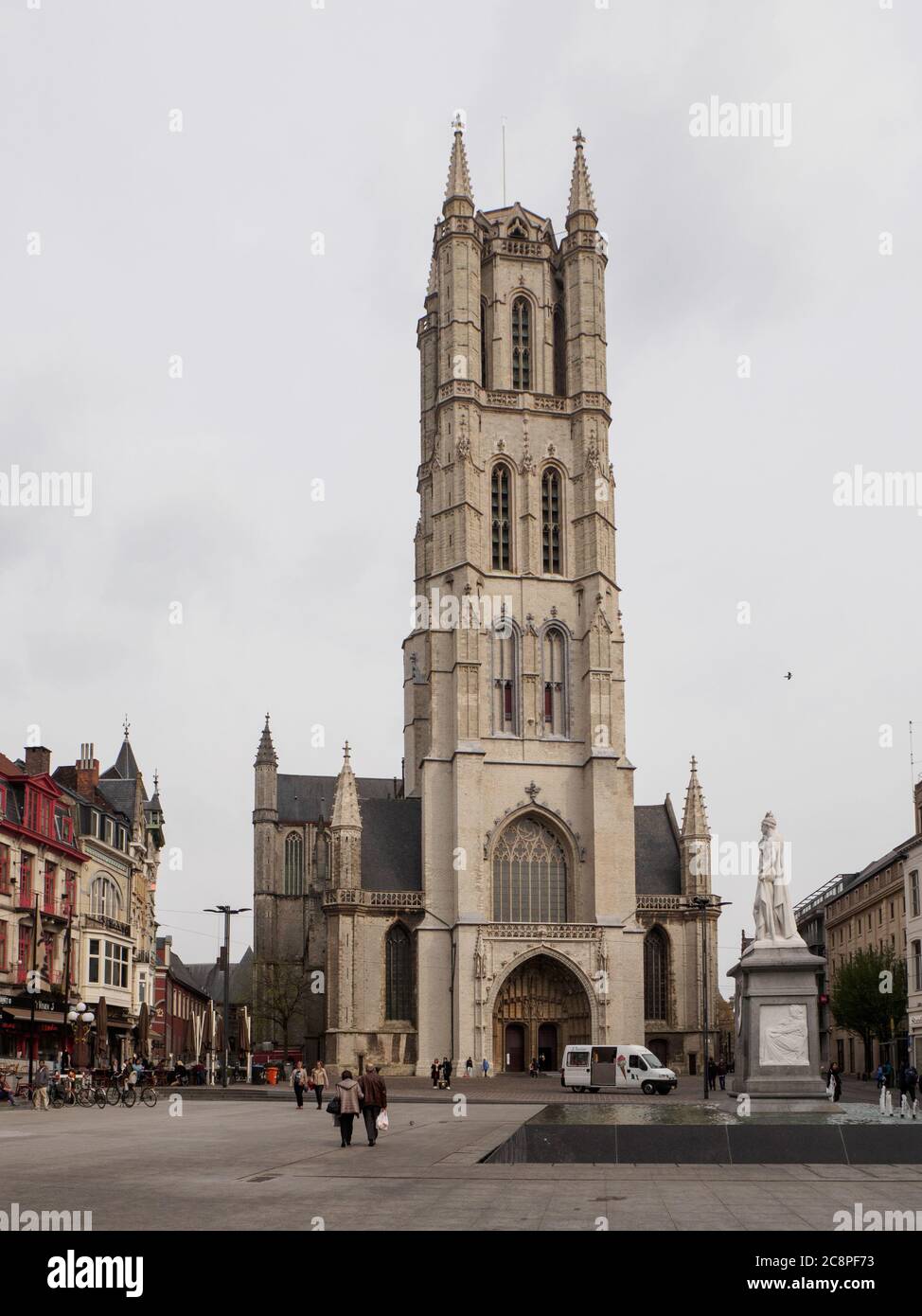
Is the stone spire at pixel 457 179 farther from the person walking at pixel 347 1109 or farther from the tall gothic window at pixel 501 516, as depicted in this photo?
the person walking at pixel 347 1109

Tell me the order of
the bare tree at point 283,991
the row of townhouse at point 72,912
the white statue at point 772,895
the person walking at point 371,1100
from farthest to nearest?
1. the bare tree at point 283,991
2. the row of townhouse at point 72,912
3. the white statue at point 772,895
4. the person walking at point 371,1100

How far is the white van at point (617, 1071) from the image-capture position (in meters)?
46.5

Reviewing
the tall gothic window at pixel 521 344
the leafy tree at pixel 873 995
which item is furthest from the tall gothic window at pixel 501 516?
the leafy tree at pixel 873 995

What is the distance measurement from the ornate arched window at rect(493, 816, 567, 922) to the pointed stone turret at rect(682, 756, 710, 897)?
6.62m

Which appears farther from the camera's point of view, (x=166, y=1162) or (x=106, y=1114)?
(x=106, y=1114)

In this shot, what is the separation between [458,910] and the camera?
64.2 meters

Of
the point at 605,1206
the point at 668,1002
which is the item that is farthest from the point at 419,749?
the point at 605,1206

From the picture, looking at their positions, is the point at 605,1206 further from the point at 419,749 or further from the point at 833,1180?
the point at 419,749

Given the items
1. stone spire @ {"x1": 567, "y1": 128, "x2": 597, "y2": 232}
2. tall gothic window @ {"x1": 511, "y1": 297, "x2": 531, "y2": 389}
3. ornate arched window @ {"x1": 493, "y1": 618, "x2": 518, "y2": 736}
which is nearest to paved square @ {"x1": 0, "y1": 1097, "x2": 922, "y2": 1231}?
ornate arched window @ {"x1": 493, "y1": 618, "x2": 518, "y2": 736}

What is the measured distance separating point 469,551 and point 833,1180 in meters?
53.8

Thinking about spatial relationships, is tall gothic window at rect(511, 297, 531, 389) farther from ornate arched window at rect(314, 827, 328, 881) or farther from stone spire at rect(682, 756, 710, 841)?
ornate arched window at rect(314, 827, 328, 881)

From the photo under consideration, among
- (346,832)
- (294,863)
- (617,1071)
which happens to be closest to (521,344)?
(346,832)

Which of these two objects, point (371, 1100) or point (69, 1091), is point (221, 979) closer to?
point (69, 1091)

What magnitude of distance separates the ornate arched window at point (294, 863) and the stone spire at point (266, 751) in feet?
17.1
